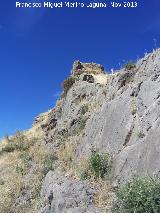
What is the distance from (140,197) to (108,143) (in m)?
5.99

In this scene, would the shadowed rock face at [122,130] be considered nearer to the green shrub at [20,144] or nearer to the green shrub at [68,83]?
the green shrub at [20,144]

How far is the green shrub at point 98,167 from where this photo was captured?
15.2 meters

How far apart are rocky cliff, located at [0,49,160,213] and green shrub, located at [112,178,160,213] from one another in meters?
0.90

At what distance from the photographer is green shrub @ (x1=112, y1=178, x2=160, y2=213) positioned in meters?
10.6

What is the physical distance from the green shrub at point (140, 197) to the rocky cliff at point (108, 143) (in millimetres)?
900

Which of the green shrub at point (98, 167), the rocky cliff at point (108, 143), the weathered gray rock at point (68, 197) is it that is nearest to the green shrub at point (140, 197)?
the rocky cliff at point (108, 143)

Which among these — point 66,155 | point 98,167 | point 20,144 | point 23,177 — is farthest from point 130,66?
point 20,144

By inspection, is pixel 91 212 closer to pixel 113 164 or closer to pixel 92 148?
pixel 113 164

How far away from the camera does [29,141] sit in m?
27.4

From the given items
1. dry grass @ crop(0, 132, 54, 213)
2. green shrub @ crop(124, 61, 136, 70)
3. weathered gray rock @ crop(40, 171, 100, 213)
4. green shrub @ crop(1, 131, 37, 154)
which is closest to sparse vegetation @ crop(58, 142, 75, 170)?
dry grass @ crop(0, 132, 54, 213)

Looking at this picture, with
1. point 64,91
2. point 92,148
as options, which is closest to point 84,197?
point 92,148

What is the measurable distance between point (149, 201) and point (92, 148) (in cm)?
704

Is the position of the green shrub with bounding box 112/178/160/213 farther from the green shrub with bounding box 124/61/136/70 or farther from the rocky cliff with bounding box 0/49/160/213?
the green shrub with bounding box 124/61/136/70

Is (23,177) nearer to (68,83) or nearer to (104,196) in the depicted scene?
(104,196)
